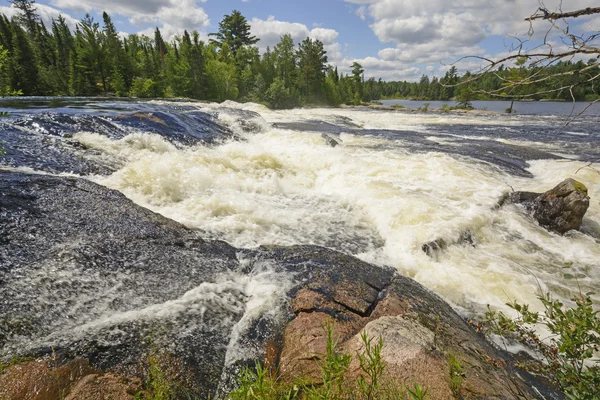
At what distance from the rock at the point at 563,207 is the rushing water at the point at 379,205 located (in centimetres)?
24

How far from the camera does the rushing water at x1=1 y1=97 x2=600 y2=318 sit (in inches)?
195

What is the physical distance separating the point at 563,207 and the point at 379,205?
161 inches

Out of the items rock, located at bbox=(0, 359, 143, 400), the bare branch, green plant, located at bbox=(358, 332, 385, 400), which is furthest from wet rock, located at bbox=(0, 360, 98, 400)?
the bare branch

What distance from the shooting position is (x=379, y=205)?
7035mm

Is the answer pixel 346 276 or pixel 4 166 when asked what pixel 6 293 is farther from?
pixel 4 166

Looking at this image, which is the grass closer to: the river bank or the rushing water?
the river bank

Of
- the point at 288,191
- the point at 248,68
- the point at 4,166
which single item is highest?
the point at 248,68

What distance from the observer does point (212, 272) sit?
3.91 meters

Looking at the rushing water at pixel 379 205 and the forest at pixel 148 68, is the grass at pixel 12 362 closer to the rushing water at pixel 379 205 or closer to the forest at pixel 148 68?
the rushing water at pixel 379 205

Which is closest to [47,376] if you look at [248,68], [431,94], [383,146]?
[383,146]

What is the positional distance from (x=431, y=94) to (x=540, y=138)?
118147 mm

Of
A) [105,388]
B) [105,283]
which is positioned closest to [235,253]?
[105,283]

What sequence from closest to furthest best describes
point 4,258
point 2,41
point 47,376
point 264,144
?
point 47,376
point 4,258
point 264,144
point 2,41

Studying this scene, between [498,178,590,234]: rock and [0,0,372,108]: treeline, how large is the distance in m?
42.6
